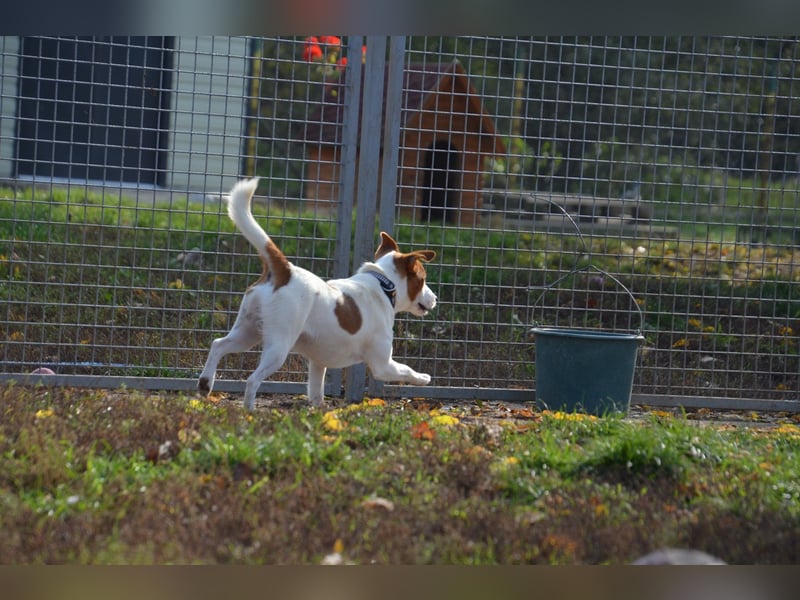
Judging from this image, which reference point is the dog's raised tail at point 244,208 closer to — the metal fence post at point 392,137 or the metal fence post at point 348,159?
the metal fence post at point 348,159

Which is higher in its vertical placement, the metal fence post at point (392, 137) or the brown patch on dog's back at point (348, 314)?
the metal fence post at point (392, 137)

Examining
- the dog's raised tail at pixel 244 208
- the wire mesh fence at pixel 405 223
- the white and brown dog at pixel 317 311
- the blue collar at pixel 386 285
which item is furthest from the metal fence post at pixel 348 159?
the dog's raised tail at pixel 244 208

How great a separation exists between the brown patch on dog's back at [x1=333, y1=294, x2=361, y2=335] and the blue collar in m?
0.34

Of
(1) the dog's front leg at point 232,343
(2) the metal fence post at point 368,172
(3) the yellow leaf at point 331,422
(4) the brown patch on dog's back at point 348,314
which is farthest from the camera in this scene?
(2) the metal fence post at point 368,172

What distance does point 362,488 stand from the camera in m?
3.62

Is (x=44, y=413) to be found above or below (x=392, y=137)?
below

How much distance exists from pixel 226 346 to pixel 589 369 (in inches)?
91.2

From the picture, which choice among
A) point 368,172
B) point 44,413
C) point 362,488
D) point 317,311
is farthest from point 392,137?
point 362,488

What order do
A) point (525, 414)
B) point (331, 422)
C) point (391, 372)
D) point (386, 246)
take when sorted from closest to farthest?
1. point (331, 422)
2. point (391, 372)
3. point (525, 414)
4. point (386, 246)

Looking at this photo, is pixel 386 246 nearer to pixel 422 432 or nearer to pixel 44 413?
pixel 422 432

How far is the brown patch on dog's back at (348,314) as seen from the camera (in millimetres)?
5688

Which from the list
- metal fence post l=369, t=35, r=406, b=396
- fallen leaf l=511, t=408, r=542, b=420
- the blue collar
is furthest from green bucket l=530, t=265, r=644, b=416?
metal fence post l=369, t=35, r=406, b=396

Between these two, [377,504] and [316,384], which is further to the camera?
[316,384]

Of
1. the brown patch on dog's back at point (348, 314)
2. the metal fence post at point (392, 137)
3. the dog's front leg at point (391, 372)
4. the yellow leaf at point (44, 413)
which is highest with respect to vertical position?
the metal fence post at point (392, 137)
